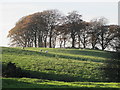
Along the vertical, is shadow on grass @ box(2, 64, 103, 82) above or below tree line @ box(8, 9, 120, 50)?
below

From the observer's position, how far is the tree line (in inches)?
3292

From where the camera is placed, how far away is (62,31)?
8606cm

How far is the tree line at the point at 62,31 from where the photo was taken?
83613 millimetres

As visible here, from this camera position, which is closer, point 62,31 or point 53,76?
point 53,76

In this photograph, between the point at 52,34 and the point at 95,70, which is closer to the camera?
the point at 95,70

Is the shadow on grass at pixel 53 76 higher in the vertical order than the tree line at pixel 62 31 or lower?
lower

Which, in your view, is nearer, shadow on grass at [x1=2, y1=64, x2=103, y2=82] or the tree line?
shadow on grass at [x1=2, y1=64, x2=103, y2=82]

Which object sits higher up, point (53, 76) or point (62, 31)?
point (62, 31)

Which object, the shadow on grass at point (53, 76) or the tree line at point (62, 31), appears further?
the tree line at point (62, 31)

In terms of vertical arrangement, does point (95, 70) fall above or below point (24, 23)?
below

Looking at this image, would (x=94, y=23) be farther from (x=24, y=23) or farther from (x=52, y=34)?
(x=24, y=23)

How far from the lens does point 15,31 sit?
8544 centimetres

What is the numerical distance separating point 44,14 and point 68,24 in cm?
957

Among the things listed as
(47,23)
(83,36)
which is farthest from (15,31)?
(83,36)
